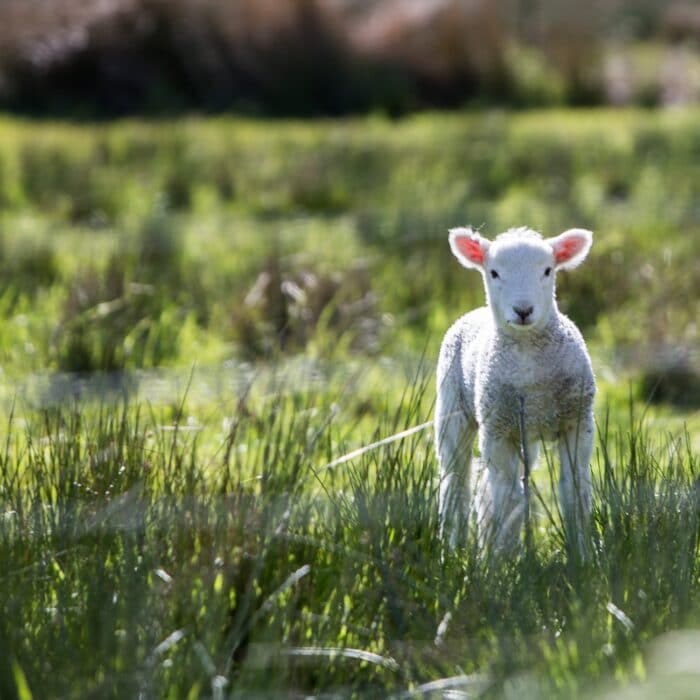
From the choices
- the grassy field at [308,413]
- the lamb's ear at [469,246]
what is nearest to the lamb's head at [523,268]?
the lamb's ear at [469,246]

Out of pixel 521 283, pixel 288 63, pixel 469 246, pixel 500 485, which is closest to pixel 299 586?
pixel 500 485

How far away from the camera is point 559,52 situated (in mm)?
18172

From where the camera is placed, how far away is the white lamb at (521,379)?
397 centimetres

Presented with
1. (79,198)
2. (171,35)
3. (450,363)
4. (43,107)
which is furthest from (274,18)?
(450,363)

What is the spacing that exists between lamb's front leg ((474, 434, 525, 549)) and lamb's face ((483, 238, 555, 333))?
0.32m

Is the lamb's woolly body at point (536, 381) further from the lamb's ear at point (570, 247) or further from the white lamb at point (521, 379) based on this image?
the lamb's ear at point (570, 247)

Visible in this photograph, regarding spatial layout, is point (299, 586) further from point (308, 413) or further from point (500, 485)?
point (500, 485)

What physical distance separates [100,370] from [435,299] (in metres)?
2.16

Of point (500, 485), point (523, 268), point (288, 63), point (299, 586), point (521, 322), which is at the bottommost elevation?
point (299, 586)

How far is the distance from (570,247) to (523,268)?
193mm

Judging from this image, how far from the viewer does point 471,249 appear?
4.25 meters

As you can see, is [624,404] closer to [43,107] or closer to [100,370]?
[100,370]

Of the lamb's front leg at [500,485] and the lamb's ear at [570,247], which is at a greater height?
the lamb's ear at [570,247]

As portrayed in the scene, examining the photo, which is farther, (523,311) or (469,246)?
(469,246)
